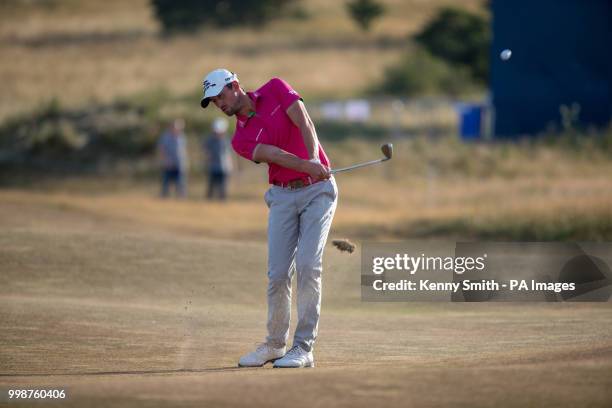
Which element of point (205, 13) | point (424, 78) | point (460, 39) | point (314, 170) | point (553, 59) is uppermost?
point (205, 13)

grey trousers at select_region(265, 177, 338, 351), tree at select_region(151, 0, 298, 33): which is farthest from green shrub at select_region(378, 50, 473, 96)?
grey trousers at select_region(265, 177, 338, 351)

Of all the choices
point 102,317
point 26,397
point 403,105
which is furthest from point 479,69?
point 26,397

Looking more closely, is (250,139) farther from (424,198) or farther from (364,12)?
(364,12)

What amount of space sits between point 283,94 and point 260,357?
1.96 meters

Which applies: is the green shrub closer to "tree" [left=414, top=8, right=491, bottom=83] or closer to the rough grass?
"tree" [left=414, top=8, right=491, bottom=83]

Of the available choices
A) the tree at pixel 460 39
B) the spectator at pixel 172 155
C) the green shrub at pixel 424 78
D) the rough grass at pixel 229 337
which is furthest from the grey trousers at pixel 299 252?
the green shrub at pixel 424 78

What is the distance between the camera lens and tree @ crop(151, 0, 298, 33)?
73750mm

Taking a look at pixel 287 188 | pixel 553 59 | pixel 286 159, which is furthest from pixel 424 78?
pixel 286 159

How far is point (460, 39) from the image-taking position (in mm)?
59125

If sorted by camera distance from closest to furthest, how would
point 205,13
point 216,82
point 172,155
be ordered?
point 216,82 < point 172,155 < point 205,13

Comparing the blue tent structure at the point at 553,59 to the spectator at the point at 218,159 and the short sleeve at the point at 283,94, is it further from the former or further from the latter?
the short sleeve at the point at 283,94

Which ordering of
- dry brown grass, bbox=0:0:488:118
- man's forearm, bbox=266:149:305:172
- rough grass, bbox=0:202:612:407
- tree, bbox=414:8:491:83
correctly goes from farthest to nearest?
1. dry brown grass, bbox=0:0:488:118
2. tree, bbox=414:8:491:83
3. man's forearm, bbox=266:149:305:172
4. rough grass, bbox=0:202:612:407

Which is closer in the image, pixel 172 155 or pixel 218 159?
pixel 218 159

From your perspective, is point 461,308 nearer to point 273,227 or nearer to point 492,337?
point 492,337
